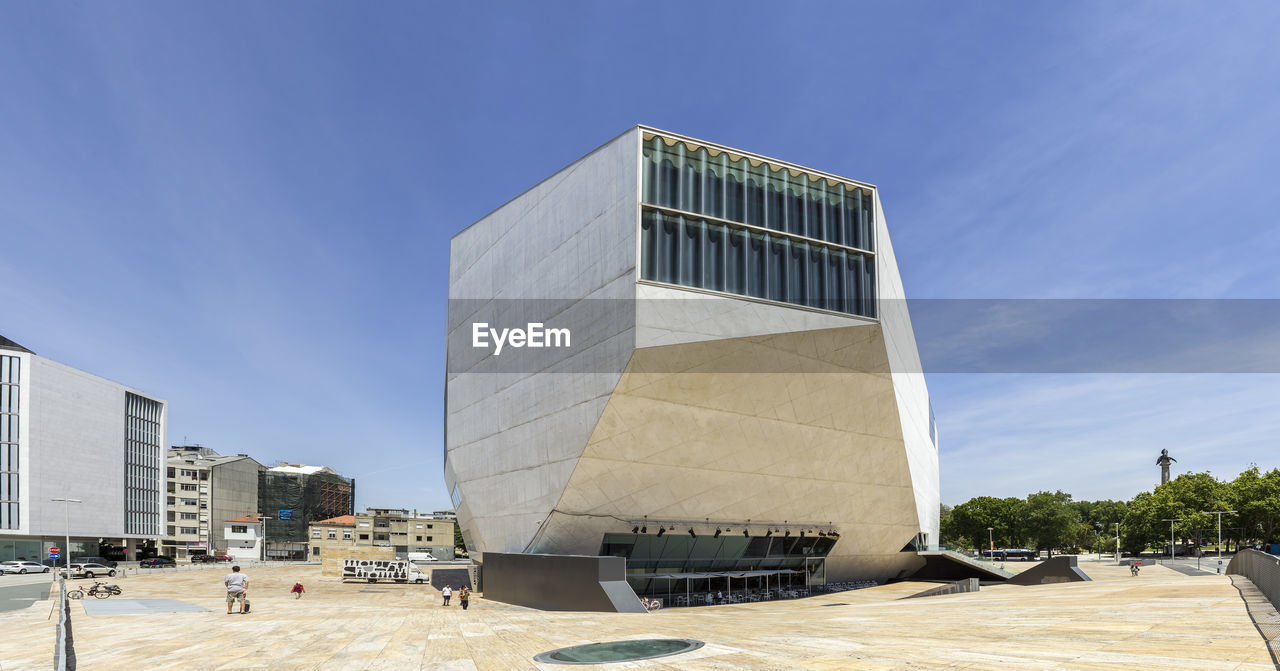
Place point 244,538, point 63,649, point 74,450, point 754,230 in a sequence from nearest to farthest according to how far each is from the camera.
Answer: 1. point 63,649
2. point 754,230
3. point 74,450
4. point 244,538

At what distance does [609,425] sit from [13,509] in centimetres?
8813

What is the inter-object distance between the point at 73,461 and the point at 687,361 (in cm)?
9396

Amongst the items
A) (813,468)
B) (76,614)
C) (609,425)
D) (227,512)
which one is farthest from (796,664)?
(227,512)

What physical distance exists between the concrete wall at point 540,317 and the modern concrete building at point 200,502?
93.1 meters

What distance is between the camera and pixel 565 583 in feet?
98.8

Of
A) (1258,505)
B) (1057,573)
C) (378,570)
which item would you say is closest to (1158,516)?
(1258,505)

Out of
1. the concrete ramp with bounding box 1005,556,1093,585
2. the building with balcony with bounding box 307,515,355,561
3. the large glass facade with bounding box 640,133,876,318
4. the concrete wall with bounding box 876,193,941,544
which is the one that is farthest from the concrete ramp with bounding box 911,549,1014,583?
the building with balcony with bounding box 307,515,355,561

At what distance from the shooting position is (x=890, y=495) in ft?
135

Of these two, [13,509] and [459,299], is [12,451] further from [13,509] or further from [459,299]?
[459,299]

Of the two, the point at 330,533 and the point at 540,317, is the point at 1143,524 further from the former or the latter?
the point at 330,533

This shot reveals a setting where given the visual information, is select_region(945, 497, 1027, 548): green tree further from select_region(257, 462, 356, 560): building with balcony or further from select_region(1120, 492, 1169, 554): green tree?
select_region(257, 462, 356, 560): building with balcony

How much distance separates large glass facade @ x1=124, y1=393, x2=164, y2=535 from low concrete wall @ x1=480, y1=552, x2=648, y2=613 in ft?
291

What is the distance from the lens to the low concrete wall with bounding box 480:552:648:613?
2845 centimetres

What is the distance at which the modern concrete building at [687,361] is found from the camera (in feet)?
94.0
